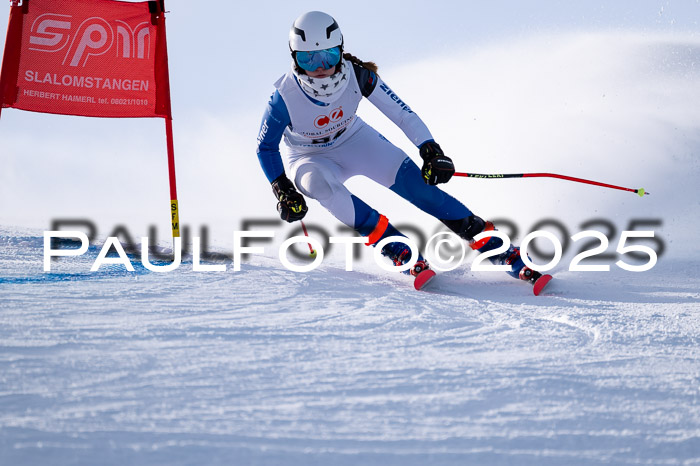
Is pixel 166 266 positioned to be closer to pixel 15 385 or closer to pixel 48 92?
pixel 48 92

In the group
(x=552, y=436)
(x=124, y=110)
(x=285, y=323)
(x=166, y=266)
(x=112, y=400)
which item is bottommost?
(x=552, y=436)

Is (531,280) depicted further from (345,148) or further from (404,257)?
(345,148)

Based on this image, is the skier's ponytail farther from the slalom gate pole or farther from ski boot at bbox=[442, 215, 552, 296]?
the slalom gate pole

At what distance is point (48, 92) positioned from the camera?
443cm

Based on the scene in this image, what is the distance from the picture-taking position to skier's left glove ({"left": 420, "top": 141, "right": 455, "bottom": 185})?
369cm

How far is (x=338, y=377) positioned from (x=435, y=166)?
5.89 ft

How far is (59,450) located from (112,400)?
0.85ft

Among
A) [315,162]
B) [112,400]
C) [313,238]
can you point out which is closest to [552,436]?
[112,400]

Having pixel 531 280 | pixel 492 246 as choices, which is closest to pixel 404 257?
pixel 492 246

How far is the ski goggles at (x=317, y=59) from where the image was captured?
A: 351cm

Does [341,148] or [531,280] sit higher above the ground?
[341,148]

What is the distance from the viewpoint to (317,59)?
3516 mm

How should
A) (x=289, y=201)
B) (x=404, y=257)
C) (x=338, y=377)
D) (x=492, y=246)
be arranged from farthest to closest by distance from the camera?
(x=492, y=246)
(x=404, y=257)
(x=289, y=201)
(x=338, y=377)

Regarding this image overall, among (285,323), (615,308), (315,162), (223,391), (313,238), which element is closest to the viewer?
(223,391)
